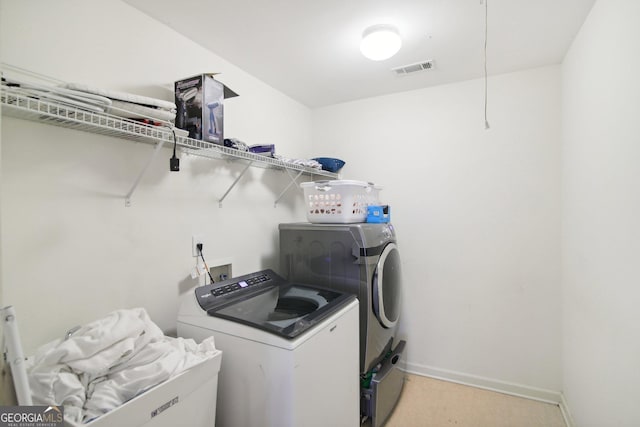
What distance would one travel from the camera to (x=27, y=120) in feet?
3.74

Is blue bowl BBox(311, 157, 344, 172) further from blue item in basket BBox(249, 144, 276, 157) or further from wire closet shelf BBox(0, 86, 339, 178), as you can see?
wire closet shelf BBox(0, 86, 339, 178)

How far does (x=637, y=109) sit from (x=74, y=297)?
2.38m

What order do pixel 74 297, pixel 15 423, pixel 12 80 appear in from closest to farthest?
pixel 15 423 → pixel 12 80 → pixel 74 297

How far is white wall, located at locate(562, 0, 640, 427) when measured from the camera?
1.17 meters

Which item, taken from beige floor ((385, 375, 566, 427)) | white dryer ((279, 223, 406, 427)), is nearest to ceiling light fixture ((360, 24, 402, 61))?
white dryer ((279, 223, 406, 427))

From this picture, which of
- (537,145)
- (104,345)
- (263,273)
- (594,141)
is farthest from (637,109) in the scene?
(104,345)

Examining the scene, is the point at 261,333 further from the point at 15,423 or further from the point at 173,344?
the point at 15,423

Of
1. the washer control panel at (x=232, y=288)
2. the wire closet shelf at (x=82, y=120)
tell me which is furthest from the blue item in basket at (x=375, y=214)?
the wire closet shelf at (x=82, y=120)

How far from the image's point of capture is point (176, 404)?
1026 millimetres

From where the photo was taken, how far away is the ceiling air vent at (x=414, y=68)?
2145 millimetres

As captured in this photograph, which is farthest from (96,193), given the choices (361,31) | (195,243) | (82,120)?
(361,31)

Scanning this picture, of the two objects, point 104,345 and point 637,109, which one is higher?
point 637,109

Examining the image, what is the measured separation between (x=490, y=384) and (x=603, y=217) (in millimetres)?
1643

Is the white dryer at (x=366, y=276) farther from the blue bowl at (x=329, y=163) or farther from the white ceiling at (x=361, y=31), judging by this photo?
the white ceiling at (x=361, y=31)
